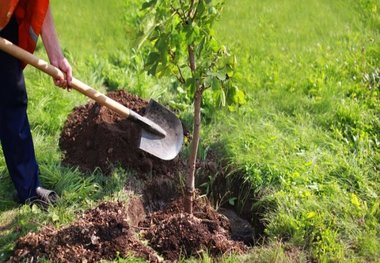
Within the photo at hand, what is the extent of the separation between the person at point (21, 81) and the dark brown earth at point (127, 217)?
421 mm

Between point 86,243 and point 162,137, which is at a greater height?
point 162,137

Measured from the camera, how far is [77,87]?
3.56 m

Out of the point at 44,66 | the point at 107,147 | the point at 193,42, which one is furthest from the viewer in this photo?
the point at 107,147

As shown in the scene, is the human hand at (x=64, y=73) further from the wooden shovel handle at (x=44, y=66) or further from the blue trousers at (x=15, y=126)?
the blue trousers at (x=15, y=126)

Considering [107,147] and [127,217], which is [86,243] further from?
[107,147]

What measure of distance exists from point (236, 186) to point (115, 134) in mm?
951

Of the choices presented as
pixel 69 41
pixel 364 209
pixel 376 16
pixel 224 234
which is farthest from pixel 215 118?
pixel 376 16

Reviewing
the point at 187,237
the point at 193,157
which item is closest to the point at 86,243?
the point at 187,237

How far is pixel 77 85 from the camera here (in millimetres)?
3553

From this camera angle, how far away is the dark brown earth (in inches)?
132

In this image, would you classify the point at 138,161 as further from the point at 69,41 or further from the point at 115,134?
the point at 69,41

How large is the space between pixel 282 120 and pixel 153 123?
3.93 feet

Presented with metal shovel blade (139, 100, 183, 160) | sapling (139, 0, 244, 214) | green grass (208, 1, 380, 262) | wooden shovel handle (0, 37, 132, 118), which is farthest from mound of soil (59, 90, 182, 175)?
sapling (139, 0, 244, 214)

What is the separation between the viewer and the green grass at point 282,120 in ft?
11.7
